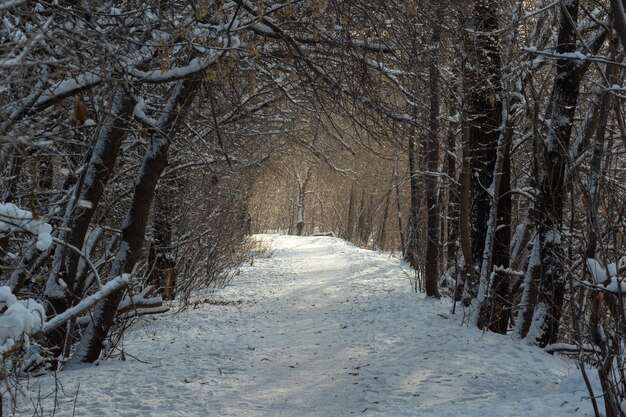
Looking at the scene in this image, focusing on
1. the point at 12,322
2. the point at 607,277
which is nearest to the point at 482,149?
the point at 607,277

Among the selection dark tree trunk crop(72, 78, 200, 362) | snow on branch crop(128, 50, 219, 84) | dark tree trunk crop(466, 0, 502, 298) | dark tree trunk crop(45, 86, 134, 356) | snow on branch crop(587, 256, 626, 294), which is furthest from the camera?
dark tree trunk crop(466, 0, 502, 298)

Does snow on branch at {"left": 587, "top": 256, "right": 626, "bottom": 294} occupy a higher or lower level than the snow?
higher

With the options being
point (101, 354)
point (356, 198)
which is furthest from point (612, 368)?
point (356, 198)

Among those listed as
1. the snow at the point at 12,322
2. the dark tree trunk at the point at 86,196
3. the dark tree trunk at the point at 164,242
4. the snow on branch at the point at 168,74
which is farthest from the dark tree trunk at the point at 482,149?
the snow at the point at 12,322

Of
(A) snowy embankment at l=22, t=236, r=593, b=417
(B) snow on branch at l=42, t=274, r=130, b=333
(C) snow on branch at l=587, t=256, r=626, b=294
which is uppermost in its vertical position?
(C) snow on branch at l=587, t=256, r=626, b=294

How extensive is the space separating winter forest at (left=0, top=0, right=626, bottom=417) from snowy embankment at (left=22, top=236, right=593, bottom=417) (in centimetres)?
8

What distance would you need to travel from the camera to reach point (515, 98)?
29.5 feet

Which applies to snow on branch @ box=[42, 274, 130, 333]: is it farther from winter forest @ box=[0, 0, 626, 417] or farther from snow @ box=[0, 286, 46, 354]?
snow @ box=[0, 286, 46, 354]

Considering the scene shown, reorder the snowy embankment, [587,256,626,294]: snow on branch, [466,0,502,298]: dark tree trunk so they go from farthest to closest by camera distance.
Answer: [466,0,502,298]: dark tree trunk → the snowy embankment → [587,256,626,294]: snow on branch

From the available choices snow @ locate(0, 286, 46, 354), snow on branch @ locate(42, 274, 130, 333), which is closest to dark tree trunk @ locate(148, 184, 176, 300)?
snow on branch @ locate(42, 274, 130, 333)

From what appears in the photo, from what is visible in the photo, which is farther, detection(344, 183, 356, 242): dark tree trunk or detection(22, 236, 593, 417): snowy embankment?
detection(344, 183, 356, 242): dark tree trunk

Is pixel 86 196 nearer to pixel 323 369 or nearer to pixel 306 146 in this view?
pixel 323 369

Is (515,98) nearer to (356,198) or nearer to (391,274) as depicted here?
(391,274)

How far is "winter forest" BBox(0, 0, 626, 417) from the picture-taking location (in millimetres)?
3920
